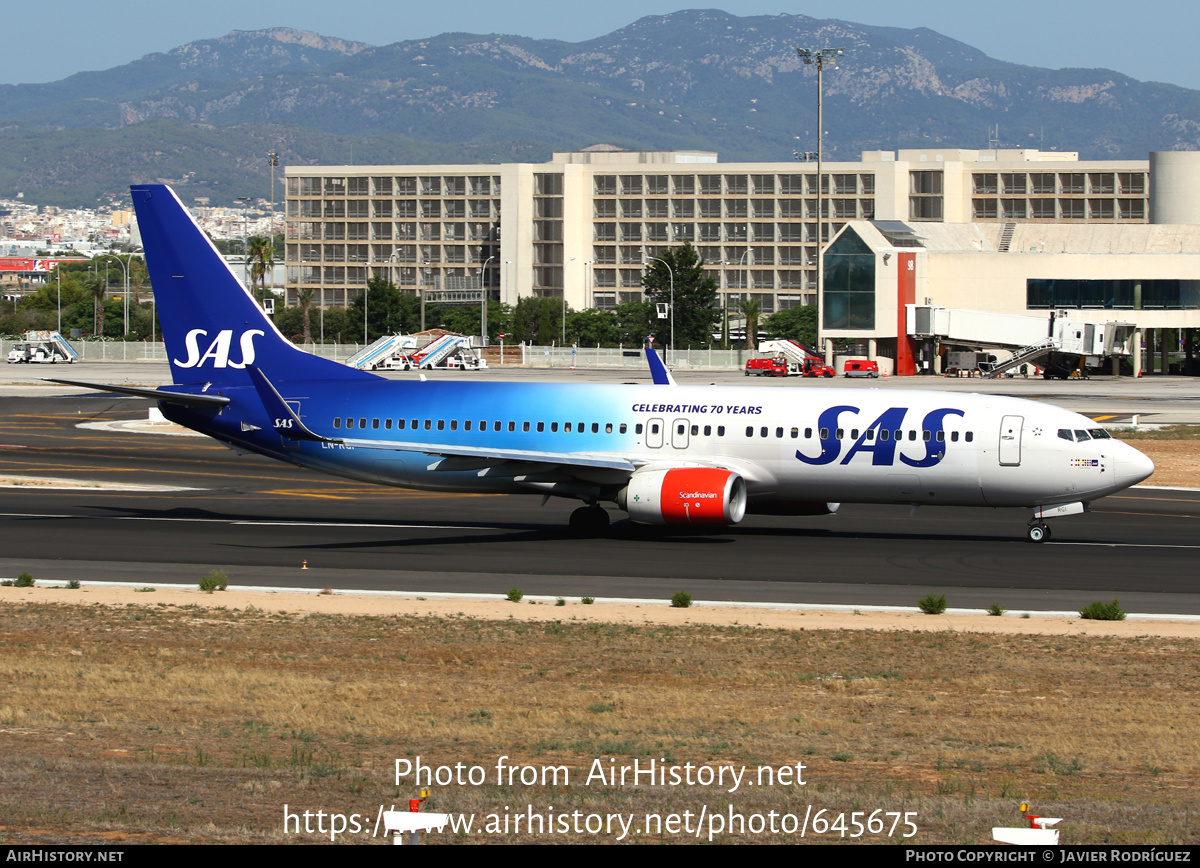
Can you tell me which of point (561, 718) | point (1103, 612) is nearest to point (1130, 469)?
point (1103, 612)

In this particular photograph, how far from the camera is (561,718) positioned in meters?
18.0

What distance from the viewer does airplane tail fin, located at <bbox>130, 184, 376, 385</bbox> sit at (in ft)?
136

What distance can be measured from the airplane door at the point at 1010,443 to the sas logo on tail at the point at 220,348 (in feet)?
69.3

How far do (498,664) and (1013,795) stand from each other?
31.2 ft

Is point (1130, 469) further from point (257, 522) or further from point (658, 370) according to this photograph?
point (257, 522)

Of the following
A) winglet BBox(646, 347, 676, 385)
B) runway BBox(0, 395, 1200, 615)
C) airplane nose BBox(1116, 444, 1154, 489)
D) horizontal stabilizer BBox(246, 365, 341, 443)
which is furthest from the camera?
winglet BBox(646, 347, 676, 385)

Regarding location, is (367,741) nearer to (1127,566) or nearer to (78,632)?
(78,632)

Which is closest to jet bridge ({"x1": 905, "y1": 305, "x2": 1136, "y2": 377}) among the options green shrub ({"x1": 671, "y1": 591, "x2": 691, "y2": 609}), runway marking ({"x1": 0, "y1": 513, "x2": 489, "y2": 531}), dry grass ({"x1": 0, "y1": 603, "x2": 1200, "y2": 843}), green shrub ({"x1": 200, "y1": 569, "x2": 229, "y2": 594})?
runway marking ({"x1": 0, "y1": 513, "x2": 489, "y2": 531})

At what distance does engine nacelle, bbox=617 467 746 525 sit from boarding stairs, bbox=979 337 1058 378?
91239 mm

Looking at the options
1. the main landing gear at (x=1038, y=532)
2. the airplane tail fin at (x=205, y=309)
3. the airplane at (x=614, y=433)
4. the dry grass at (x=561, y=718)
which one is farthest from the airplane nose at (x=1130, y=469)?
the airplane tail fin at (x=205, y=309)

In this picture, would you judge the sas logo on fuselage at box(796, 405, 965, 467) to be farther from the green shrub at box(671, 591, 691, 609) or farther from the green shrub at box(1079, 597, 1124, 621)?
the green shrub at box(671, 591, 691, 609)

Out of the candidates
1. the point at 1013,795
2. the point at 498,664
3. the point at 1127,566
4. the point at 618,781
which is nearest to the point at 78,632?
A: the point at 498,664

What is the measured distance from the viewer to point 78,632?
24156 mm

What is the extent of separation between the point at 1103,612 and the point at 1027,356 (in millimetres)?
100120
